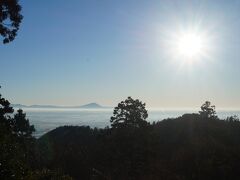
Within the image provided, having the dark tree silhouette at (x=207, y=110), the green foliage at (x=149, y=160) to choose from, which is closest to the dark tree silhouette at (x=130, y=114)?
the green foliage at (x=149, y=160)

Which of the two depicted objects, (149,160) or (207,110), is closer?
(149,160)

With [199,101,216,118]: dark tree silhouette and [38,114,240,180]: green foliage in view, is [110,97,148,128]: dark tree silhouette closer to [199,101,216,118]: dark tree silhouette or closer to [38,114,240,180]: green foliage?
[38,114,240,180]: green foliage

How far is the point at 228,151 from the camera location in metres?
50.1

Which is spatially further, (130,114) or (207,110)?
(207,110)

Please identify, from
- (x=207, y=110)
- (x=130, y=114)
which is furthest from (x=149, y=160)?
(x=207, y=110)

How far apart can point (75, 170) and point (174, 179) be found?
13673 mm

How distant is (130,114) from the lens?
4784 centimetres

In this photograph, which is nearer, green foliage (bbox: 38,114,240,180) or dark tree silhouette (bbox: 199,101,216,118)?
green foliage (bbox: 38,114,240,180)

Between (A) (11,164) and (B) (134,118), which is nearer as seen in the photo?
(A) (11,164)

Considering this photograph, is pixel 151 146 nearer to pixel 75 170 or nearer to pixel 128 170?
pixel 128 170

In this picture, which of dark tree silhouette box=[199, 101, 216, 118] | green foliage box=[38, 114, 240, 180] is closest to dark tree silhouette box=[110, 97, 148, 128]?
green foliage box=[38, 114, 240, 180]

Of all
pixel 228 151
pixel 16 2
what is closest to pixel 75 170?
pixel 228 151

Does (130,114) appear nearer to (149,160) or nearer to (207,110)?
(149,160)

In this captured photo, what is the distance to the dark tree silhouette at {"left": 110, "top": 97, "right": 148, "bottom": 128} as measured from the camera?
156 feet
